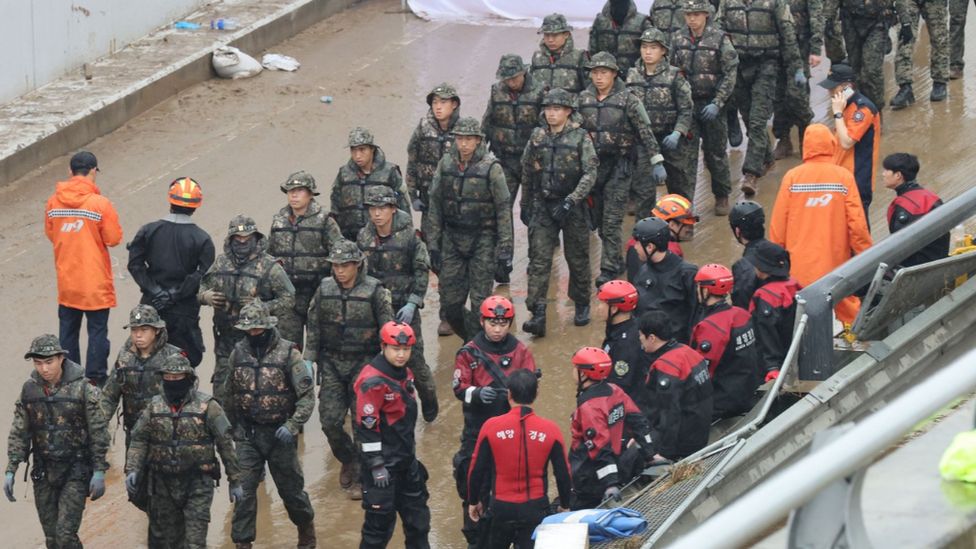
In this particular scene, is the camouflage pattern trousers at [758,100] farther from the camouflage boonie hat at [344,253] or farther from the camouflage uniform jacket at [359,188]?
the camouflage boonie hat at [344,253]

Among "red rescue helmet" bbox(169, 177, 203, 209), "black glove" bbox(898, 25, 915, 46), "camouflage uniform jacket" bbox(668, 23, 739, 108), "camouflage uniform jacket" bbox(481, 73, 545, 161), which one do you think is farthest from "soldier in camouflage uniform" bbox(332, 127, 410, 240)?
"black glove" bbox(898, 25, 915, 46)

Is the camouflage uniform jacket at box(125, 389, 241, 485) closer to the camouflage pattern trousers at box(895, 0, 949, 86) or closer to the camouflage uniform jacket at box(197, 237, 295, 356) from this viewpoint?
the camouflage uniform jacket at box(197, 237, 295, 356)

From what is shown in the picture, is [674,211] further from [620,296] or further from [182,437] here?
[182,437]

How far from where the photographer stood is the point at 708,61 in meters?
13.1

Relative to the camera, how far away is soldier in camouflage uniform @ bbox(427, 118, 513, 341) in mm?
11297

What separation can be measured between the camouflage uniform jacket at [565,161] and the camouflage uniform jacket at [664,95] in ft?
3.88

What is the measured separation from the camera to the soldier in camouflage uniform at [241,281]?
1040 centimetres

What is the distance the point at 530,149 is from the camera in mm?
11789

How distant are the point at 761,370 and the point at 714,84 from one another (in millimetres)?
4491

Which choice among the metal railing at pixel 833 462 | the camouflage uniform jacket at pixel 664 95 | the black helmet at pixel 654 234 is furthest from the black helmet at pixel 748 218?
the metal railing at pixel 833 462

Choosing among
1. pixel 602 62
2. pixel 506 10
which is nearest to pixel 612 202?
pixel 602 62

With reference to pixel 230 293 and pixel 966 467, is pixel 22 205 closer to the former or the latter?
pixel 230 293

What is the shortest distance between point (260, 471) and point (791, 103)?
6857mm

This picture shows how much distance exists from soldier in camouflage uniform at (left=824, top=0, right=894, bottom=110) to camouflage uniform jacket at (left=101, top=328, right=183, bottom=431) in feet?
25.5
